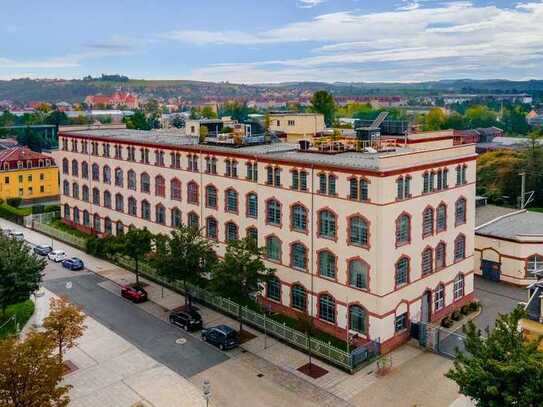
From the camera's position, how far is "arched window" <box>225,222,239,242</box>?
158 ft

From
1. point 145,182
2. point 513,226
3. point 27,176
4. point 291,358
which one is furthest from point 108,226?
point 513,226

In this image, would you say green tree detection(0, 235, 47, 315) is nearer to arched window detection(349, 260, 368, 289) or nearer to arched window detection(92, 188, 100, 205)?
arched window detection(349, 260, 368, 289)

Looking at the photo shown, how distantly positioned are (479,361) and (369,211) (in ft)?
49.6

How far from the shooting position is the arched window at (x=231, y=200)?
47.8 metres

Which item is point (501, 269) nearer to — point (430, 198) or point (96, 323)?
point (430, 198)

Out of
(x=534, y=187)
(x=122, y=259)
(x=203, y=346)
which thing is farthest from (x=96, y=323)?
(x=534, y=187)

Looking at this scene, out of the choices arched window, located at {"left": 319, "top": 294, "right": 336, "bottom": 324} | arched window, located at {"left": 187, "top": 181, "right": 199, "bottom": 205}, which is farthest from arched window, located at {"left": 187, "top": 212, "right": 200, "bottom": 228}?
arched window, located at {"left": 319, "top": 294, "right": 336, "bottom": 324}

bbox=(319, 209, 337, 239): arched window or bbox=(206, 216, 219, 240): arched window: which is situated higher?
bbox=(319, 209, 337, 239): arched window

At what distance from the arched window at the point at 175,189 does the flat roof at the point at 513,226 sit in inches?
1120

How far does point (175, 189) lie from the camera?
54625 millimetres

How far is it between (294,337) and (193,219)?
717 inches

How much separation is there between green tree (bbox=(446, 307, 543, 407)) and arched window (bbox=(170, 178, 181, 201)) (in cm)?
3458

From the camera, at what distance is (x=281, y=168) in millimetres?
43062

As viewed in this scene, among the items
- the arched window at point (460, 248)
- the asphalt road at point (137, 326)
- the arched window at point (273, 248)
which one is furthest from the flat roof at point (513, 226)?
the asphalt road at point (137, 326)
